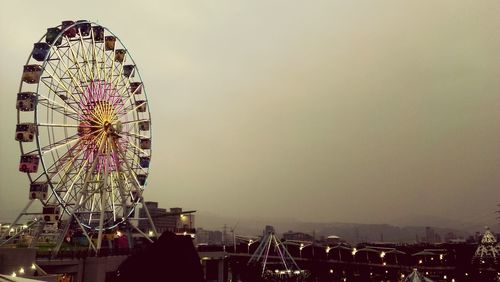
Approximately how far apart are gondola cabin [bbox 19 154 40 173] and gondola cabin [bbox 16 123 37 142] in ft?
4.90

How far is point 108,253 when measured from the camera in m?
39.2

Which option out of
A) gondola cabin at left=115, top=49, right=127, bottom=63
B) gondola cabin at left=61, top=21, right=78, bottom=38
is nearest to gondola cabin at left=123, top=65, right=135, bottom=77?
gondola cabin at left=115, top=49, right=127, bottom=63

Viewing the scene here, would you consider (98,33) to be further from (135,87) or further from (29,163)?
(29,163)

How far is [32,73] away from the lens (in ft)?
109

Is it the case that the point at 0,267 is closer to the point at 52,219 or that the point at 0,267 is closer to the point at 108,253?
the point at 52,219

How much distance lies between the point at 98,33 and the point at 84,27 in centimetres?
160

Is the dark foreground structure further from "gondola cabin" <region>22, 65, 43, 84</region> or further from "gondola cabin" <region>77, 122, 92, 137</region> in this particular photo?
"gondola cabin" <region>77, 122, 92, 137</region>

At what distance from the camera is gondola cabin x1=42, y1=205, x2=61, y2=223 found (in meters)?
34.6

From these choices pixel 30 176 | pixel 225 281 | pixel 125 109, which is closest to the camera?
pixel 30 176

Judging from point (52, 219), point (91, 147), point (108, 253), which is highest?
point (91, 147)

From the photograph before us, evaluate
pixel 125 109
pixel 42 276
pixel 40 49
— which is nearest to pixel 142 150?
pixel 125 109

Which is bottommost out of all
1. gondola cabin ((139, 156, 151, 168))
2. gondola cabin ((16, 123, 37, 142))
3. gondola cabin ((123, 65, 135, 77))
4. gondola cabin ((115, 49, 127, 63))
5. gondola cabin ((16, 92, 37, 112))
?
gondola cabin ((139, 156, 151, 168))

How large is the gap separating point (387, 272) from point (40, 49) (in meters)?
69.2

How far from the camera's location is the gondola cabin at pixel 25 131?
3259 centimetres
